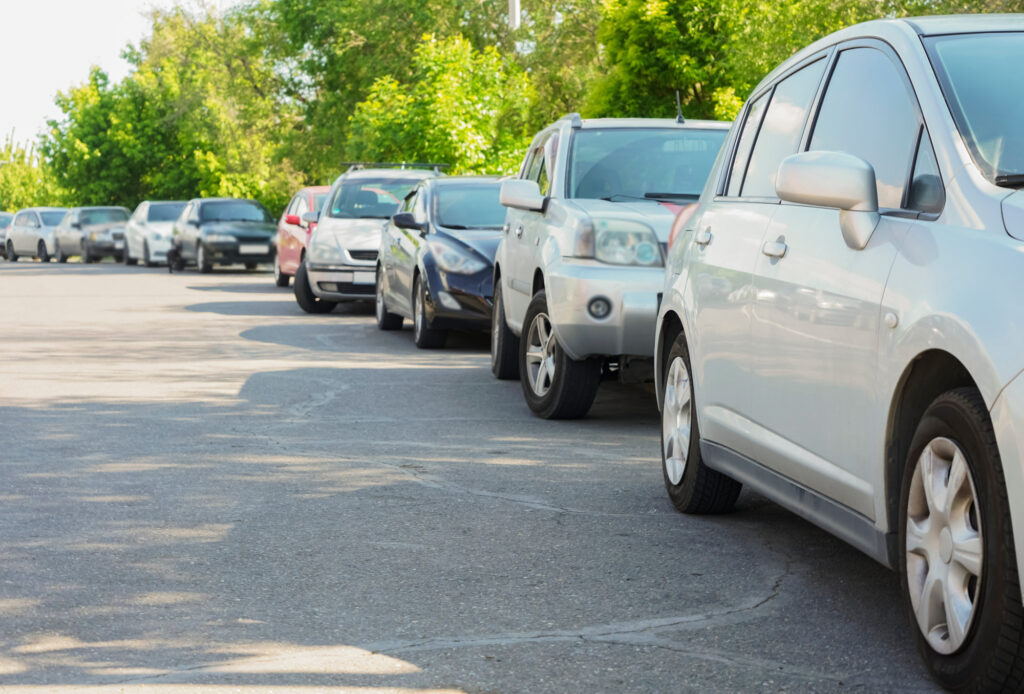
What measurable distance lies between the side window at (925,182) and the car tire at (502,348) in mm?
6731

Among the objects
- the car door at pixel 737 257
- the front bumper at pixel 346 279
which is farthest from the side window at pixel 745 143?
the front bumper at pixel 346 279

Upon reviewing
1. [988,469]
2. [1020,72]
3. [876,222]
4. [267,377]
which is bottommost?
[267,377]

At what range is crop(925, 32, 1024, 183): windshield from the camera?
4172 millimetres

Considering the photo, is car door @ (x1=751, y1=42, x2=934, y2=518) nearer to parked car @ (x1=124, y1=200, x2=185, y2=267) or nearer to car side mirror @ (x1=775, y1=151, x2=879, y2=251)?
car side mirror @ (x1=775, y1=151, x2=879, y2=251)

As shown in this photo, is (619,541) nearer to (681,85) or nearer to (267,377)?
(267,377)

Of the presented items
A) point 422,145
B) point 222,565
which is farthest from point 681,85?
point 222,565

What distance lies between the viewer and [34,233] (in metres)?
48.0

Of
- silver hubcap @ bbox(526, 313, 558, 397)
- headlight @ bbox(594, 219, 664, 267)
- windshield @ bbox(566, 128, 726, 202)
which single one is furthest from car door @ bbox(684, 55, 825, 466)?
windshield @ bbox(566, 128, 726, 202)

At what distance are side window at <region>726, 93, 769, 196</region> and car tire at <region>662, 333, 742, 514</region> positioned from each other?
0.68 m

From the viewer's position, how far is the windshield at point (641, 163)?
9523 millimetres

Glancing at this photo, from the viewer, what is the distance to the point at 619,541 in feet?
18.9

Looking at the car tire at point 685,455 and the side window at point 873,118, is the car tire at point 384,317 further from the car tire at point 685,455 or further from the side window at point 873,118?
the side window at point 873,118

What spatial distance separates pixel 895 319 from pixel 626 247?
465cm

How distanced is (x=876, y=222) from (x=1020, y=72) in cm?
65
